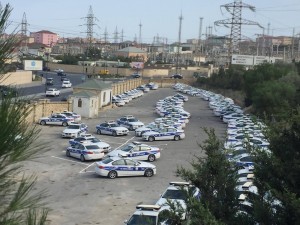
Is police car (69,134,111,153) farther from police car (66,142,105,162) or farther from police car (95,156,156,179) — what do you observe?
police car (95,156,156,179)

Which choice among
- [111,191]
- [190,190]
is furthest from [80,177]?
[190,190]

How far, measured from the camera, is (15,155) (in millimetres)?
3020

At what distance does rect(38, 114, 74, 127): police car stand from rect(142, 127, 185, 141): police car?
26.0 ft

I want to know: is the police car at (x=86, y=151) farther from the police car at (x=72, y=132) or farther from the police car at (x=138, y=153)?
the police car at (x=72, y=132)

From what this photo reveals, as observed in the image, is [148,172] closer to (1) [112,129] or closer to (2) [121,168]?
(2) [121,168]

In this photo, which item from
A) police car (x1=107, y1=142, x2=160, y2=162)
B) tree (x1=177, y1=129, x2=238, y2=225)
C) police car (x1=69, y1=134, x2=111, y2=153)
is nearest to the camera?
tree (x1=177, y1=129, x2=238, y2=225)

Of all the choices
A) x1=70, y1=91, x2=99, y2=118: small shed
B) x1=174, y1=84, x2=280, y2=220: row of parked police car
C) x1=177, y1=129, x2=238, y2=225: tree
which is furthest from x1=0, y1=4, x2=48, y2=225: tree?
x1=70, y1=91, x2=99, y2=118: small shed

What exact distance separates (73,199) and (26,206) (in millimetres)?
14879

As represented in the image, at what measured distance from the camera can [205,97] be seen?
69.9 metres

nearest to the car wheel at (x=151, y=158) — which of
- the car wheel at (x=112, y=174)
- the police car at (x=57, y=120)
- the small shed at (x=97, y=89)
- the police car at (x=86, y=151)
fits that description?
the police car at (x=86, y=151)

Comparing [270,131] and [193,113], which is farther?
[193,113]

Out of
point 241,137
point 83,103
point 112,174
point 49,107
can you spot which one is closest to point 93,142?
point 112,174

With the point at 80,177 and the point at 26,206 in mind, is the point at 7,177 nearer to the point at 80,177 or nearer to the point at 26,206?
the point at 26,206

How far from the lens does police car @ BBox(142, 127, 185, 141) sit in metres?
32.3
